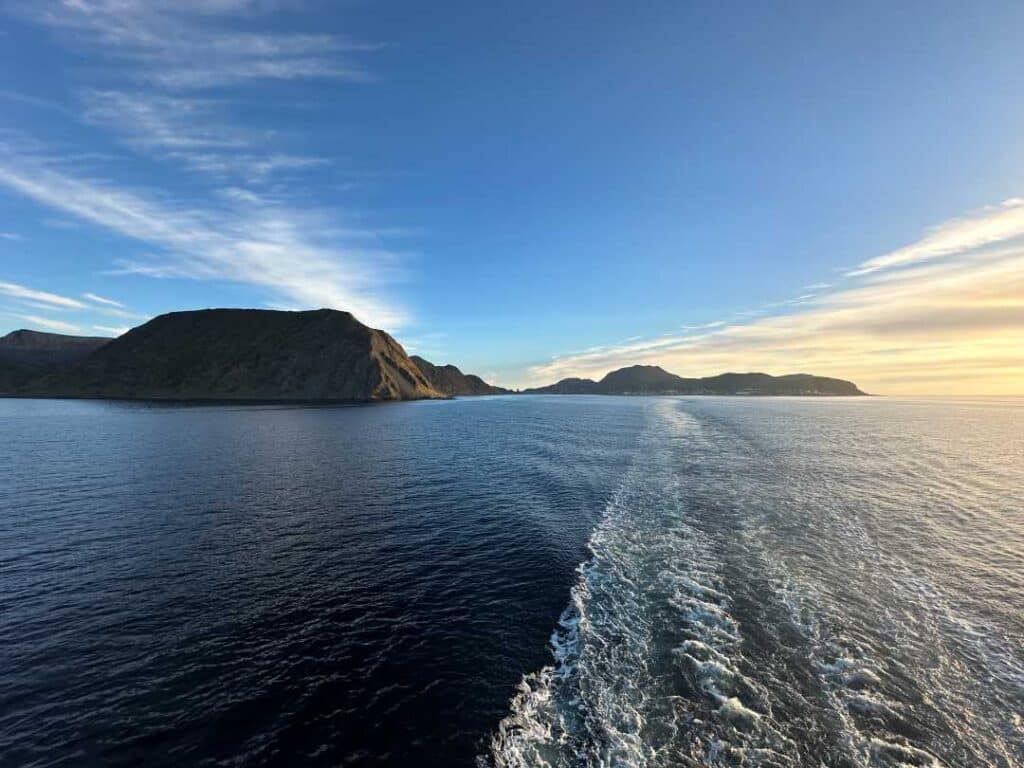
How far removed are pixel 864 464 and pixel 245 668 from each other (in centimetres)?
6080

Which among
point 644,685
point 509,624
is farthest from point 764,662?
point 509,624

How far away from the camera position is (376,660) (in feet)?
50.2

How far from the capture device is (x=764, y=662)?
49.2 ft

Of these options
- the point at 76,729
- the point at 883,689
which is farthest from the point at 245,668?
the point at 883,689

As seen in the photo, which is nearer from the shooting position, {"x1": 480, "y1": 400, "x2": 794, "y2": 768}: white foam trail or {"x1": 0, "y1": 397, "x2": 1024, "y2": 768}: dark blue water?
{"x1": 480, "y1": 400, "x2": 794, "y2": 768}: white foam trail

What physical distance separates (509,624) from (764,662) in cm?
912

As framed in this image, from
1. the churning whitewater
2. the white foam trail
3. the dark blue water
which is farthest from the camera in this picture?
the dark blue water

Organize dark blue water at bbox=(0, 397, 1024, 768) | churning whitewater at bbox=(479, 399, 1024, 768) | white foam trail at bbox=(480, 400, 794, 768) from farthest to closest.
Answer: dark blue water at bbox=(0, 397, 1024, 768) → churning whitewater at bbox=(479, 399, 1024, 768) → white foam trail at bbox=(480, 400, 794, 768)

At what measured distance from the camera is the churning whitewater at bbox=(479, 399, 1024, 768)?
38.4ft

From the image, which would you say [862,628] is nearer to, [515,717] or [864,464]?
[515,717]

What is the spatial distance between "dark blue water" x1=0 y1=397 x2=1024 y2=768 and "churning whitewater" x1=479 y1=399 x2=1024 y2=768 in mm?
90

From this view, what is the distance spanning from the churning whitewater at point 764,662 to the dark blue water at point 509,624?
3.5 inches

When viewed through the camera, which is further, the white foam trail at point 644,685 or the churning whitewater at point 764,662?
the churning whitewater at point 764,662

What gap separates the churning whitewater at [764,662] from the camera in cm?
1170
